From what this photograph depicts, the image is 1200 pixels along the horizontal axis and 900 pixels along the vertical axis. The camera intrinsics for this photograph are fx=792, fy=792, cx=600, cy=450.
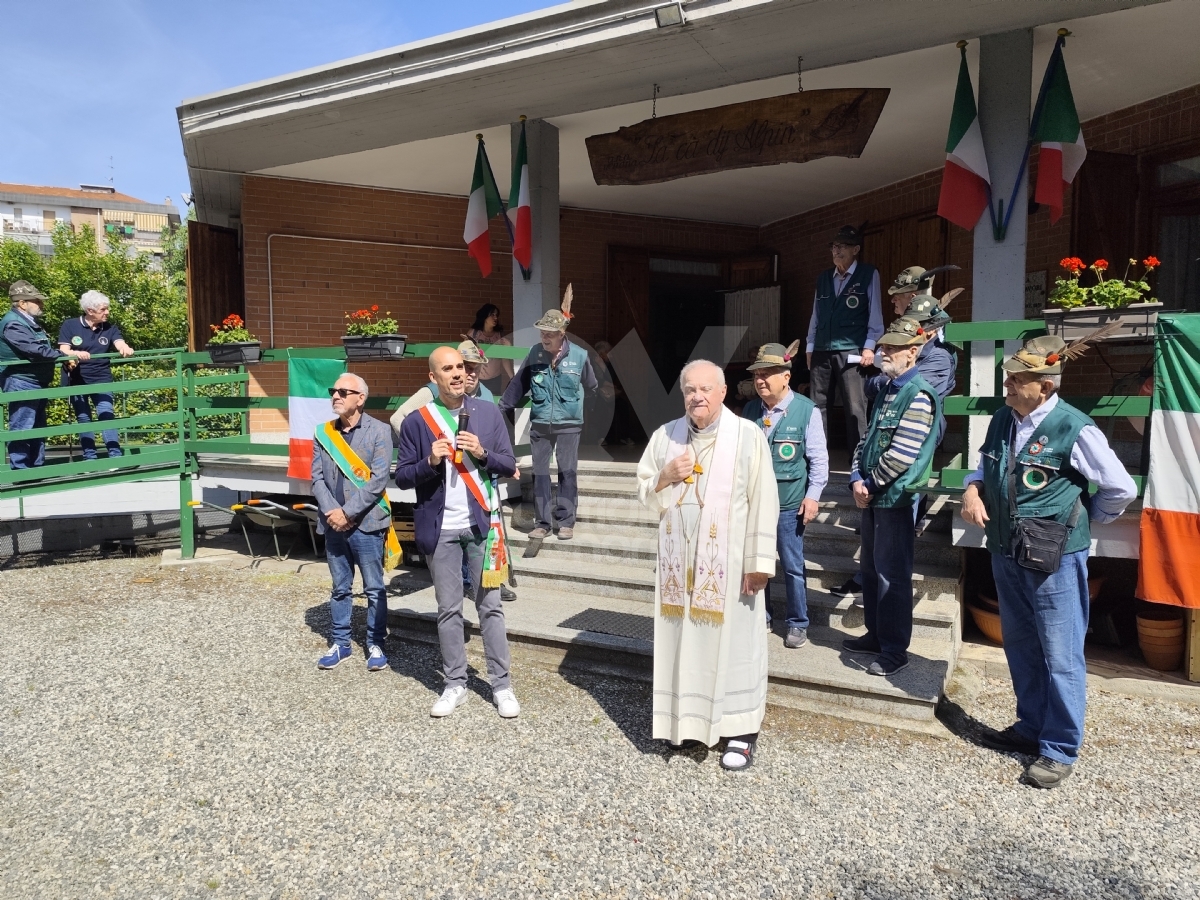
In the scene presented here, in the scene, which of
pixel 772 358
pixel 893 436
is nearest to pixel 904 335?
pixel 893 436

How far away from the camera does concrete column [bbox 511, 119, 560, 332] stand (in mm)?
7461

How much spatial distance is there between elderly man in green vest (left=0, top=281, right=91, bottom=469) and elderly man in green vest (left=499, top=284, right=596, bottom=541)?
14.7ft

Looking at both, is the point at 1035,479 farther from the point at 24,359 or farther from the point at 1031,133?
the point at 24,359

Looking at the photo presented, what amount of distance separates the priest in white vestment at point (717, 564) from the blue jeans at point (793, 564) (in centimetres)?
98

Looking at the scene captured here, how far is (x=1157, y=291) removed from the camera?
6590mm

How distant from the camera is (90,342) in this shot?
302 inches

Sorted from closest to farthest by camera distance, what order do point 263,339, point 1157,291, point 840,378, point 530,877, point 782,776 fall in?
1. point 530,877
2. point 782,776
3. point 840,378
4. point 1157,291
5. point 263,339

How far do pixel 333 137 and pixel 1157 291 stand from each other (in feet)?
24.6

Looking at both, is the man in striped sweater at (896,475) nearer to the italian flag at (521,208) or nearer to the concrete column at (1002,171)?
the concrete column at (1002,171)

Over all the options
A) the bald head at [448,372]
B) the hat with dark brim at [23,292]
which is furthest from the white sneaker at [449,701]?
the hat with dark brim at [23,292]

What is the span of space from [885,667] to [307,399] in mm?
5076

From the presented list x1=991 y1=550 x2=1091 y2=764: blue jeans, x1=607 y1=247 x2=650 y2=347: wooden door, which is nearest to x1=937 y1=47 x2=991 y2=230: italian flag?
x1=991 y1=550 x2=1091 y2=764: blue jeans

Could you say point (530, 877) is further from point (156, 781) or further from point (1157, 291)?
point (1157, 291)

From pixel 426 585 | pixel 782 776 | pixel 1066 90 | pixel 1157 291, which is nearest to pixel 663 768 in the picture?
pixel 782 776
